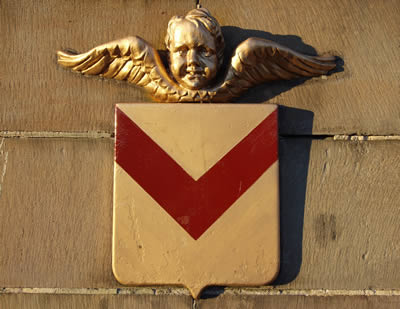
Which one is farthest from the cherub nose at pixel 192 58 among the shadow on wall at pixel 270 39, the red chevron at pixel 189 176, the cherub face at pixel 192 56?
the red chevron at pixel 189 176

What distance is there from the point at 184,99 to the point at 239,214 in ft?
1.08

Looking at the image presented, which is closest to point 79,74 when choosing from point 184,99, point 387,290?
point 184,99

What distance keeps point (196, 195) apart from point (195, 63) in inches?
13.2

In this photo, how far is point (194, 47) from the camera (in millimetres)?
1053

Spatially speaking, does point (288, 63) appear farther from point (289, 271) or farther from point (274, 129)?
point (289, 271)

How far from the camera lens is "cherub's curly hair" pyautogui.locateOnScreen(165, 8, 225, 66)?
1057 millimetres

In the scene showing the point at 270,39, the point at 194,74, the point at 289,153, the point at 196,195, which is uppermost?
the point at 270,39

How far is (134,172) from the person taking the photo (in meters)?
1.06

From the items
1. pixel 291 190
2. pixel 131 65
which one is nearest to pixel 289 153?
pixel 291 190

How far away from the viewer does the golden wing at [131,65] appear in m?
1.08

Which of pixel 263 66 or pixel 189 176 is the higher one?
pixel 263 66

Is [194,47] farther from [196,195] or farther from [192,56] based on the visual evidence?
[196,195]

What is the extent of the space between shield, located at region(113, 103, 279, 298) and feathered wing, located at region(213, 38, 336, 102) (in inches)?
2.3

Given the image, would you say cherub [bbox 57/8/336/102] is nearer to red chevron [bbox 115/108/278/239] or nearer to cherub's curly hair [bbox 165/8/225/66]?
cherub's curly hair [bbox 165/8/225/66]
